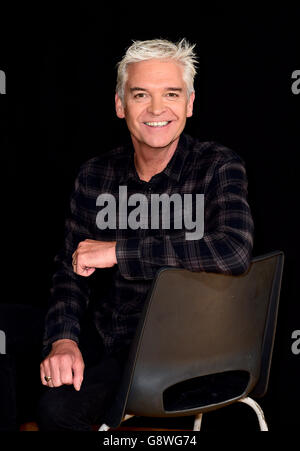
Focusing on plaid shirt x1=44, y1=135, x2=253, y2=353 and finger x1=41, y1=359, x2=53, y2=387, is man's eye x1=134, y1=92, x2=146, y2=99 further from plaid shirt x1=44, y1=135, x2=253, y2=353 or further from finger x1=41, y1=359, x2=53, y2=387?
finger x1=41, y1=359, x2=53, y2=387

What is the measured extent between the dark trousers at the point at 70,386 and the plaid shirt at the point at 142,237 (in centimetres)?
8

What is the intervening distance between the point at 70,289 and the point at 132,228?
31 centimetres

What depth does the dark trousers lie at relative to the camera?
1.74m

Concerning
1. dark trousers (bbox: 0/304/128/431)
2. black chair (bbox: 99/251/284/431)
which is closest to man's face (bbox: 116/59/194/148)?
black chair (bbox: 99/251/284/431)

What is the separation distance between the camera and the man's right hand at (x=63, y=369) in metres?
1.82

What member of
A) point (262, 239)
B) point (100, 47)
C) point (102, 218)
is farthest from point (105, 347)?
point (100, 47)

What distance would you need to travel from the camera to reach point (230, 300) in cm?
169

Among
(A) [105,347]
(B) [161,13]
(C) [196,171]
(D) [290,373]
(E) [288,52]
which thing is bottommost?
(D) [290,373]

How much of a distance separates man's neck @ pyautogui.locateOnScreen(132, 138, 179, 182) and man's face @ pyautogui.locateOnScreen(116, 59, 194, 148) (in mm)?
33

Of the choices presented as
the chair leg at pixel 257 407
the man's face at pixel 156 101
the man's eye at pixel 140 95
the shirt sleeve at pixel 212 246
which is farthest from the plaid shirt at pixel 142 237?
the chair leg at pixel 257 407

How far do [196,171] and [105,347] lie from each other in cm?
71

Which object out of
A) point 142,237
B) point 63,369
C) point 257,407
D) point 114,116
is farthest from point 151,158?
point 257,407

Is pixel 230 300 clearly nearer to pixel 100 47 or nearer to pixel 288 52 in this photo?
pixel 288 52

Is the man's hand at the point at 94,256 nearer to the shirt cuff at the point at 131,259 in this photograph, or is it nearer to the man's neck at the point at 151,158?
the shirt cuff at the point at 131,259
